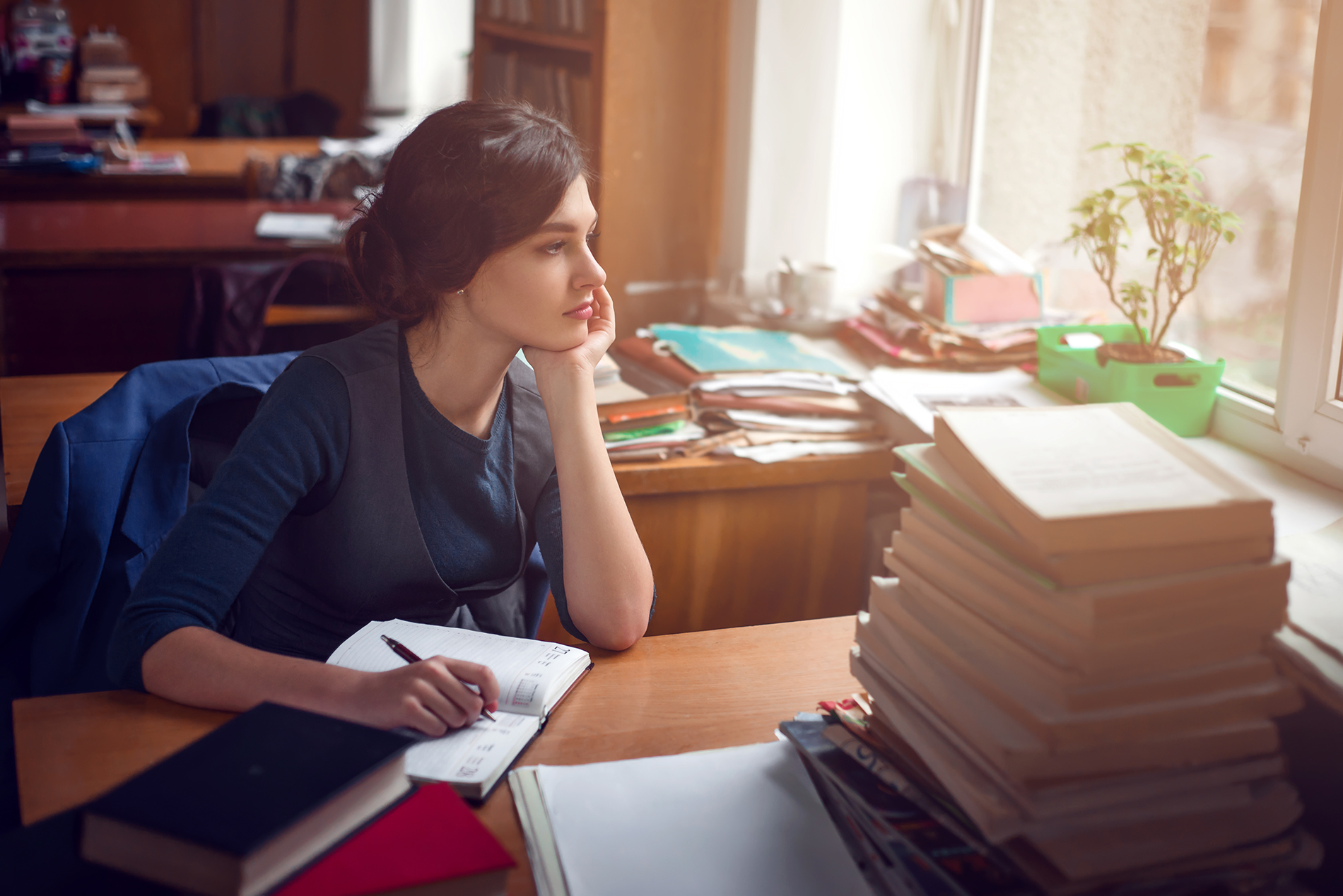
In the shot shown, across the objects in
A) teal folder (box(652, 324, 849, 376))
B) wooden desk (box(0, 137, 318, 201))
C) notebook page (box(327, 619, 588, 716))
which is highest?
wooden desk (box(0, 137, 318, 201))

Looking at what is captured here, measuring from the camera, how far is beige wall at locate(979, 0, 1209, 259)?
6.15 ft

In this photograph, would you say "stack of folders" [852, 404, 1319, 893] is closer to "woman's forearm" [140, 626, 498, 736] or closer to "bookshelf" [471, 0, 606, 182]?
"woman's forearm" [140, 626, 498, 736]

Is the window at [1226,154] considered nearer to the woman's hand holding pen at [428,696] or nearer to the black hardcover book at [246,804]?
the woman's hand holding pen at [428,696]

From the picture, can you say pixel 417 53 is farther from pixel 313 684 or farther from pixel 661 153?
pixel 313 684

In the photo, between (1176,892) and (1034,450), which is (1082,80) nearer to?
(1034,450)

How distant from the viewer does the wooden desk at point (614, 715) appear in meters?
0.85

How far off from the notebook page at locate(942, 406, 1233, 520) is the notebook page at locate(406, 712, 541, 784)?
445 millimetres

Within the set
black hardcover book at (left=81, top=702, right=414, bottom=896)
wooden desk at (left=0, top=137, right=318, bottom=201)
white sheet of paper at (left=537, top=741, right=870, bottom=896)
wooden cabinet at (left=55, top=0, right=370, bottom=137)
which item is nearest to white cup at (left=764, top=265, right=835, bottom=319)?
white sheet of paper at (left=537, top=741, right=870, bottom=896)

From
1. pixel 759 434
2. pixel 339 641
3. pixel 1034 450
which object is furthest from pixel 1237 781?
pixel 759 434

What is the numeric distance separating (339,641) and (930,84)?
1.80 metres

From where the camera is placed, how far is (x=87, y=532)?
1.23m

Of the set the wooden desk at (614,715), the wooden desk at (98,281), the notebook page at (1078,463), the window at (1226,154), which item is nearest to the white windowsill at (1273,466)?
the window at (1226,154)

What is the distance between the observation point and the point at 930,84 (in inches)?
94.5

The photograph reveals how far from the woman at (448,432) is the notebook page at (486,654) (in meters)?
0.13
